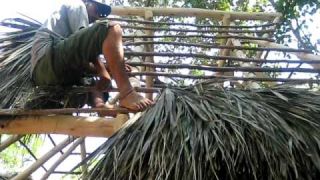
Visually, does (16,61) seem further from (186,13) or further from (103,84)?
(186,13)

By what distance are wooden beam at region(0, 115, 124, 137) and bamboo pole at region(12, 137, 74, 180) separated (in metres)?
0.73

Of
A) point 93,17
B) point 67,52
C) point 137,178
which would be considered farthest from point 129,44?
point 137,178

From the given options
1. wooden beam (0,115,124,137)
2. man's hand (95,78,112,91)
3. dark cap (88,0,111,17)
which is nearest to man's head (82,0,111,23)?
dark cap (88,0,111,17)

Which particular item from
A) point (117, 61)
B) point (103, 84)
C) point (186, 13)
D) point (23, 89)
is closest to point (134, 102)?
point (117, 61)

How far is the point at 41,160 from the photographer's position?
3.89 metres

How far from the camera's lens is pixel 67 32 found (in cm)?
339

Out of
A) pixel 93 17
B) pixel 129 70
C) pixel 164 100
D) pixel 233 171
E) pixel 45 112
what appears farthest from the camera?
pixel 93 17

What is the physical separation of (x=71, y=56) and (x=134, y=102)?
52 cm

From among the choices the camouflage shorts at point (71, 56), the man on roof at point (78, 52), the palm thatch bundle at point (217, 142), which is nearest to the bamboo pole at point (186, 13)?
the man on roof at point (78, 52)

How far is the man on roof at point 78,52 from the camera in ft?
9.66

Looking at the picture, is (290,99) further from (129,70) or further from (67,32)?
(67,32)

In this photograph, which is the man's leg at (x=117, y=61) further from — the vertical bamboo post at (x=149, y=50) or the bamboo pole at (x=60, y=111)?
the vertical bamboo post at (x=149, y=50)

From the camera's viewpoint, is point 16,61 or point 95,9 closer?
point 16,61

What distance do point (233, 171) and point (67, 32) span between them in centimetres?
150
